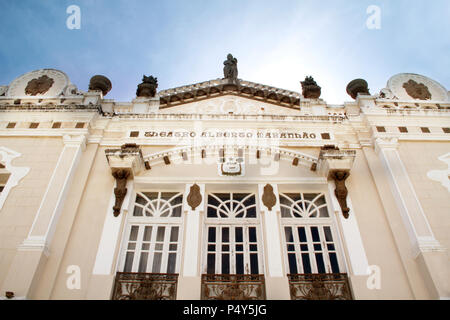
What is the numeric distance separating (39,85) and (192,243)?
6986mm

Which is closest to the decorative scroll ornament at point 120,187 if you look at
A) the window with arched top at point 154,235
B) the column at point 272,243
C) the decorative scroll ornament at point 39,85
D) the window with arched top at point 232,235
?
the window with arched top at point 154,235

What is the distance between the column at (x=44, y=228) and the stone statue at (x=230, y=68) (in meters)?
4.97

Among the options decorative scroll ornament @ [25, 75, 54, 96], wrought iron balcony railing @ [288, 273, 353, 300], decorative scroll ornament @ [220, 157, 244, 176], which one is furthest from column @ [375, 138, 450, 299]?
decorative scroll ornament @ [25, 75, 54, 96]

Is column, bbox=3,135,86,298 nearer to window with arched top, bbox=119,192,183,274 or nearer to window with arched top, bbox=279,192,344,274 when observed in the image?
window with arched top, bbox=119,192,183,274

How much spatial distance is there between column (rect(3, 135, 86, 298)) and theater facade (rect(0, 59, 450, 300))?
0.08 ft

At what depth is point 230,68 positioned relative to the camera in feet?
40.2

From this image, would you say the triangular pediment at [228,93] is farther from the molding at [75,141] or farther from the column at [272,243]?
the column at [272,243]

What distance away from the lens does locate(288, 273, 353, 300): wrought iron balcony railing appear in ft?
22.5

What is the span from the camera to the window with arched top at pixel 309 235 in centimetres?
753

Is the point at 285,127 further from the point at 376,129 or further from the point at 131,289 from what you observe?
the point at 131,289

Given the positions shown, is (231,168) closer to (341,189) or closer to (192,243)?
(192,243)
